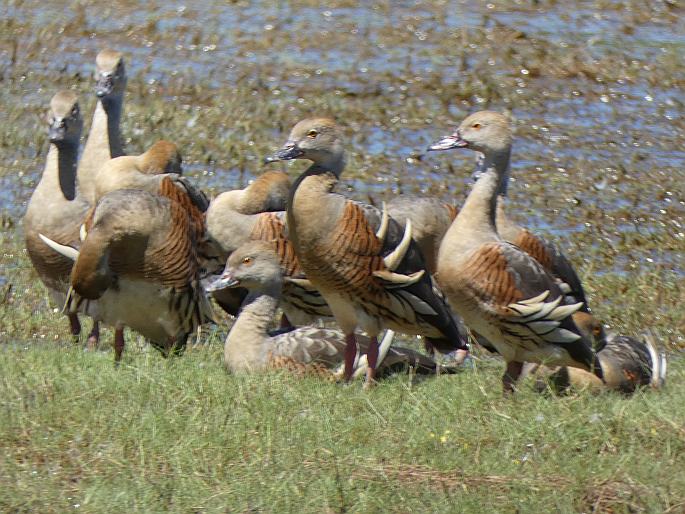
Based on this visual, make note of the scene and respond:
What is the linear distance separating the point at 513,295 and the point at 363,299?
3.30 ft

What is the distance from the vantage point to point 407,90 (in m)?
15.1

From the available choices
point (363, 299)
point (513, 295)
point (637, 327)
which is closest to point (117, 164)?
point (363, 299)

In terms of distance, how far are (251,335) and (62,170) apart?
227 centimetres

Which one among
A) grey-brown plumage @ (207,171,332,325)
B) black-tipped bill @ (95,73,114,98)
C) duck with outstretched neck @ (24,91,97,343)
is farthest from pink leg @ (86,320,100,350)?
black-tipped bill @ (95,73,114,98)

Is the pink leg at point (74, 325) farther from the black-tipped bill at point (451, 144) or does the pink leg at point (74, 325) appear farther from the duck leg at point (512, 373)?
the duck leg at point (512, 373)

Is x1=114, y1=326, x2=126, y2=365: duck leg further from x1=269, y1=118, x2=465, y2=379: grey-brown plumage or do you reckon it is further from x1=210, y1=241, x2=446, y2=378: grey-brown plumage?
x1=269, y1=118, x2=465, y2=379: grey-brown plumage

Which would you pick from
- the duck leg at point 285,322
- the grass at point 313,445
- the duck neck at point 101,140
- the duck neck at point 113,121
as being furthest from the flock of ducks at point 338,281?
the duck neck at point 113,121

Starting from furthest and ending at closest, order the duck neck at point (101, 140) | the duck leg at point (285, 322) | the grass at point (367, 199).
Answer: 1. the duck neck at point (101, 140)
2. the duck leg at point (285, 322)
3. the grass at point (367, 199)

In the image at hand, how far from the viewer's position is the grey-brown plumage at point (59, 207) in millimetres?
9422

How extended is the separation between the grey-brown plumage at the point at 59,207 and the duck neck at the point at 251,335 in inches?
59.1

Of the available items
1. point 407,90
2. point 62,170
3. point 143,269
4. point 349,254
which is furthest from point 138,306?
point 407,90

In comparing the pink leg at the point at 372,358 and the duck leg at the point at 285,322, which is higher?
the pink leg at the point at 372,358

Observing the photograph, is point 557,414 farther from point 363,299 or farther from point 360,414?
point 363,299

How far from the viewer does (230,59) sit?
16125 mm
